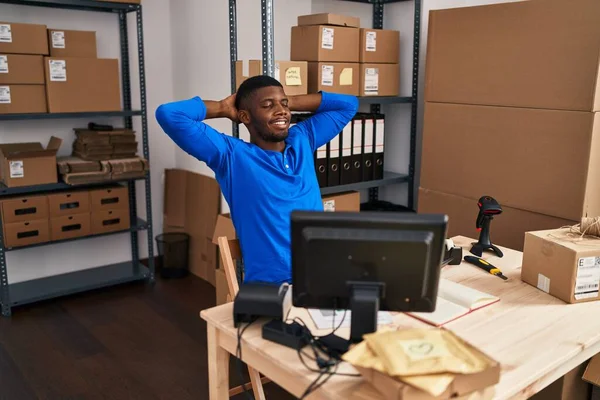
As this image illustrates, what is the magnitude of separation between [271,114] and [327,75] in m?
0.93

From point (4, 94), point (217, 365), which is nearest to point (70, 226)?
point (4, 94)

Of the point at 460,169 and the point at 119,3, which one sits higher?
the point at 119,3

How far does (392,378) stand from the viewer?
43.9 inches

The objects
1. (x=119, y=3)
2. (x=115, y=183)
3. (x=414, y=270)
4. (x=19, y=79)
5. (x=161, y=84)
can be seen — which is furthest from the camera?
(x=161, y=84)

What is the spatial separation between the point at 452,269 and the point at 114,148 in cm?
242

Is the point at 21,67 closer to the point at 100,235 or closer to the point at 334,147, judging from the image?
the point at 100,235

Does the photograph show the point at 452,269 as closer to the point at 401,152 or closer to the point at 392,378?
the point at 392,378

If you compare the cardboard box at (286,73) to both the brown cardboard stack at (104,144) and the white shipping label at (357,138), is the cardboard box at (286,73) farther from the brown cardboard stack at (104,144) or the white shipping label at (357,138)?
the brown cardboard stack at (104,144)

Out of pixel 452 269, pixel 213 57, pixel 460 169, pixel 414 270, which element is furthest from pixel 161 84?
pixel 414 270

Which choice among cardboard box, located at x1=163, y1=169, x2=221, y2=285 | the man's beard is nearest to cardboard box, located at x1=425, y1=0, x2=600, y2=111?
the man's beard

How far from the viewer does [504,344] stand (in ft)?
4.80

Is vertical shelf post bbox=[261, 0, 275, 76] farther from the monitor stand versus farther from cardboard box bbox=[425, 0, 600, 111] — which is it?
the monitor stand

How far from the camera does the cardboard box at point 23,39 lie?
3.20 m

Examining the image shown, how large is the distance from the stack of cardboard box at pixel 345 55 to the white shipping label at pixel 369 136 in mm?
164
